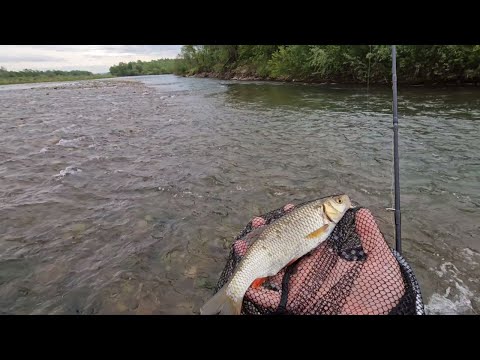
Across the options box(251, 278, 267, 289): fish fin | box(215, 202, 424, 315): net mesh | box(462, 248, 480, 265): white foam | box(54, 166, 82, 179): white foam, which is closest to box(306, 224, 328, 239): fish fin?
box(215, 202, 424, 315): net mesh

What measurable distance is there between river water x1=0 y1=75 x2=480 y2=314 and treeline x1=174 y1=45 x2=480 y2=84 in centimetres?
365

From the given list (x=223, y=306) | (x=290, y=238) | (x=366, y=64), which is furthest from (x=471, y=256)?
(x=366, y=64)

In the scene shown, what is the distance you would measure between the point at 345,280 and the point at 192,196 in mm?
4746

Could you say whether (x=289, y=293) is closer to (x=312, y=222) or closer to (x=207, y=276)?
(x=312, y=222)

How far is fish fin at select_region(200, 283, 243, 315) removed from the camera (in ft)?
9.27

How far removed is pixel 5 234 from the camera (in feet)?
19.3

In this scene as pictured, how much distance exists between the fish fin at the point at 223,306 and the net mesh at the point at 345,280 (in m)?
0.29

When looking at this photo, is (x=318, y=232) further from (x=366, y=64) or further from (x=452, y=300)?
(x=366, y=64)

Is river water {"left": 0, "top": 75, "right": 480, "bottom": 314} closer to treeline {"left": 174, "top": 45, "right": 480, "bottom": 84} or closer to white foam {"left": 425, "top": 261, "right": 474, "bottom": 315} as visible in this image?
Answer: white foam {"left": 425, "top": 261, "right": 474, "bottom": 315}

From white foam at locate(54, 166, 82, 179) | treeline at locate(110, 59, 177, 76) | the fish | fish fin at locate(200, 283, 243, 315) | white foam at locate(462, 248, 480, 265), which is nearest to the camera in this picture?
fish fin at locate(200, 283, 243, 315)

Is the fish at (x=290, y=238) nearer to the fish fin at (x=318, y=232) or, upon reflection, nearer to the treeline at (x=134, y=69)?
the fish fin at (x=318, y=232)

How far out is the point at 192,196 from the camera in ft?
24.3

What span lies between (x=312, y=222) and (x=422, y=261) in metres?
2.40
